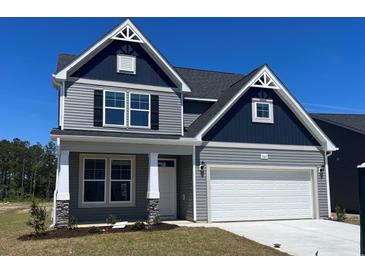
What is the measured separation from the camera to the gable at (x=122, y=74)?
15.4 m

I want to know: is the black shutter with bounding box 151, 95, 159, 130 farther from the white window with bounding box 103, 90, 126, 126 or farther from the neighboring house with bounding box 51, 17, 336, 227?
the white window with bounding box 103, 90, 126, 126

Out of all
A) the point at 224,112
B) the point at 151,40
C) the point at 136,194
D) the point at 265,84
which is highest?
the point at 151,40

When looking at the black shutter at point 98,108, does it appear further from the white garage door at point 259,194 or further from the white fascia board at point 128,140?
the white garage door at point 259,194

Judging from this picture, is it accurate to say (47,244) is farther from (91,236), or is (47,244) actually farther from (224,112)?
(224,112)

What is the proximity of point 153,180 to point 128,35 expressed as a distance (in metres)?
6.06

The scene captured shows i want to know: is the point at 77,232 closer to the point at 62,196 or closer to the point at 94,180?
the point at 62,196

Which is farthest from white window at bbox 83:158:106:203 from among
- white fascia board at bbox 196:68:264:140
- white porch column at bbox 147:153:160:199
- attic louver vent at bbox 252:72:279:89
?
attic louver vent at bbox 252:72:279:89

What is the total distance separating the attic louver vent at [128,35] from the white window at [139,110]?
224 cm

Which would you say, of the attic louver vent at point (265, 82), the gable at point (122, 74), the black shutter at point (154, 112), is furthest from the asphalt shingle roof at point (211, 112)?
the gable at point (122, 74)

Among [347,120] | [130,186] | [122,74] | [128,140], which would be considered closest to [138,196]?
[130,186]

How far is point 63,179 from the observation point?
521 inches

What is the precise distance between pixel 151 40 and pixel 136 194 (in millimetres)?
6435

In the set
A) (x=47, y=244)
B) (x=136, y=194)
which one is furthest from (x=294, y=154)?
(x=47, y=244)

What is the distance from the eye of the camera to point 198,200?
15250 millimetres
